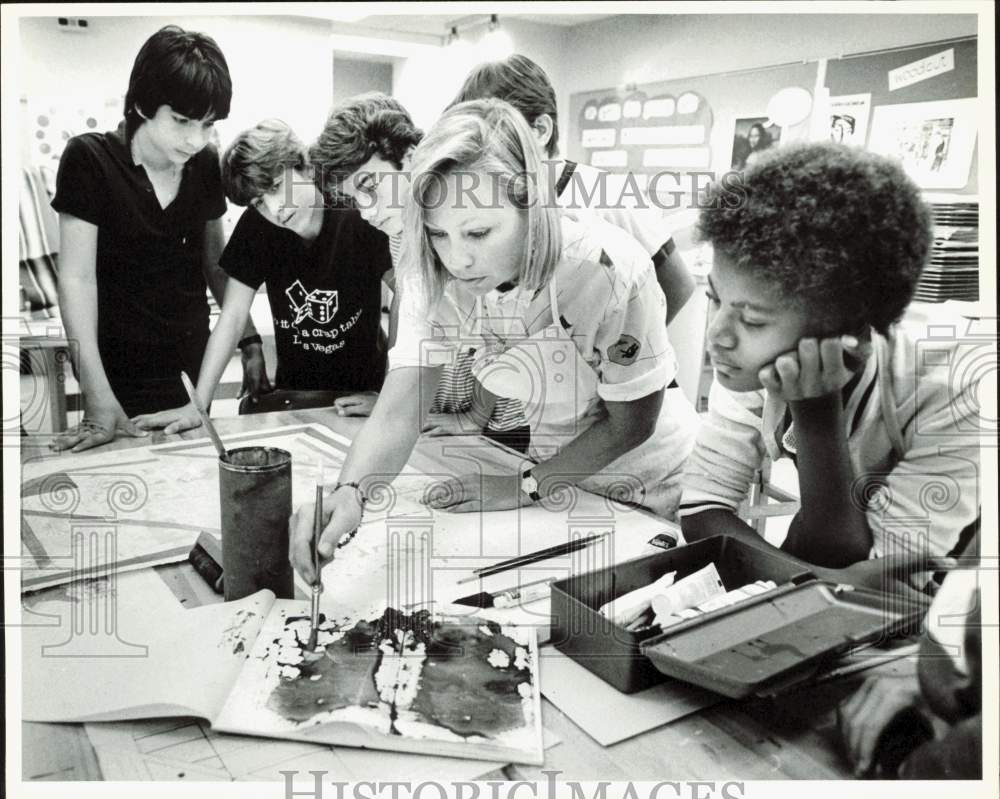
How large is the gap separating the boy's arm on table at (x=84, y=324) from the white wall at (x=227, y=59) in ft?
0.67

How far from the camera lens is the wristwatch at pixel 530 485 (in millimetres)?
1332

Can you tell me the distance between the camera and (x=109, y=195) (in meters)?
1.23

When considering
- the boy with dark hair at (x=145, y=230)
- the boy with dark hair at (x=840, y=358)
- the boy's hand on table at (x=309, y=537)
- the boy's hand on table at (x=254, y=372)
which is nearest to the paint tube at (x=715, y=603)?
the boy with dark hair at (x=840, y=358)

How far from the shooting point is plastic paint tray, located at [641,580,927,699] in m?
0.89

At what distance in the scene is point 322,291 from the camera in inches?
50.9

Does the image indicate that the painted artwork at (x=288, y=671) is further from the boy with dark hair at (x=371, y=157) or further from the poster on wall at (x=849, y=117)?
the poster on wall at (x=849, y=117)

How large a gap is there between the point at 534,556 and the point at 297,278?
56cm

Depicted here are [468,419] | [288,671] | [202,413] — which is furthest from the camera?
[468,419]

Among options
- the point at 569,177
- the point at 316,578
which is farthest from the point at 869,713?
the point at 569,177

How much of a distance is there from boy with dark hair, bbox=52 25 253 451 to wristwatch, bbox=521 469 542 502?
0.54 metres

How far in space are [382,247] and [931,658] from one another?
955 mm

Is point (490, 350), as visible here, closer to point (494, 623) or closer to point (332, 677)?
point (494, 623)

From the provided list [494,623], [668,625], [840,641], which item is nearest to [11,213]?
[494,623]

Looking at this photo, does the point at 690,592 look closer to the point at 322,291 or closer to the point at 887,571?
the point at 887,571
